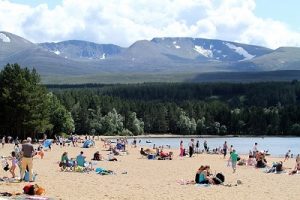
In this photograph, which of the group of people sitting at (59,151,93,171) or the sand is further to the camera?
the group of people sitting at (59,151,93,171)

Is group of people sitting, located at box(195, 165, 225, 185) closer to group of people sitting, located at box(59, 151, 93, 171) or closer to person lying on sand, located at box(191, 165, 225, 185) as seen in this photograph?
person lying on sand, located at box(191, 165, 225, 185)

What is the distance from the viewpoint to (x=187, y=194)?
81.8ft

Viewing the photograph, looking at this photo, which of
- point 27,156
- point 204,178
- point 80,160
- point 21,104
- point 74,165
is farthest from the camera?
point 21,104

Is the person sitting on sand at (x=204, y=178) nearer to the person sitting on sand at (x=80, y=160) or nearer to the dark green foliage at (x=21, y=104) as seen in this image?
the person sitting on sand at (x=80, y=160)

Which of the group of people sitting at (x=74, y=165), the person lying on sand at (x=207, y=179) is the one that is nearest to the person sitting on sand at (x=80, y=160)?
the group of people sitting at (x=74, y=165)

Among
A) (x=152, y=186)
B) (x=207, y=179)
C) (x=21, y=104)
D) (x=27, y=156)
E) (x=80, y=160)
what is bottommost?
(x=152, y=186)

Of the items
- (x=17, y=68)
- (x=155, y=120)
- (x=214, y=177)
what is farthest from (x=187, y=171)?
(x=155, y=120)

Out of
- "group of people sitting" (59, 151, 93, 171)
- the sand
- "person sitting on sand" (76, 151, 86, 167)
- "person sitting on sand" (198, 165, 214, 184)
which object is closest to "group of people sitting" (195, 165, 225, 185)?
"person sitting on sand" (198, 165, 214, 184)

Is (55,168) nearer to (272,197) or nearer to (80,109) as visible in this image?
(272,197)

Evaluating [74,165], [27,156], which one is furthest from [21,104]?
[27,156]

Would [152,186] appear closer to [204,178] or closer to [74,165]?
[204,178]

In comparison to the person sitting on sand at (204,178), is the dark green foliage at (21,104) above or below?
above

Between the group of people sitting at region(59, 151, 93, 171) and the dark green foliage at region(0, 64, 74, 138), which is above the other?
the dark green foliage at region(0, 64, 74, 138)

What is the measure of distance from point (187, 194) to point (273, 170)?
50.3ft
